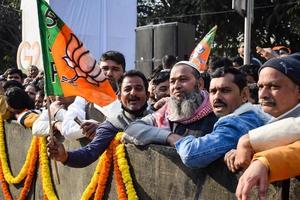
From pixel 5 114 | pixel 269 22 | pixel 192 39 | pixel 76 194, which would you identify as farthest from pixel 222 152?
pixel 269 22

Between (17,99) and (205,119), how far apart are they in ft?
10.2

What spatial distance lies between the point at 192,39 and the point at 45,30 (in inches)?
264

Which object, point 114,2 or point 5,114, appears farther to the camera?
point 114,2

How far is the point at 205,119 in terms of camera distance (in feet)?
13.1

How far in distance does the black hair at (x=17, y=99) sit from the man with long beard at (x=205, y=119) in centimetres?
261

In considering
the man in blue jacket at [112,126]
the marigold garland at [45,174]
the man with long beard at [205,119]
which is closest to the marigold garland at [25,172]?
the marigold garland at [45,174]

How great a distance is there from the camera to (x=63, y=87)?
4.48 meters

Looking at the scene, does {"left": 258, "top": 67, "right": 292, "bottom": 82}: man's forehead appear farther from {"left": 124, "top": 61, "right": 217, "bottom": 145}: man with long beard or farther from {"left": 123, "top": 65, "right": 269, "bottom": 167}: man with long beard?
{"left": 124, "top": 61, "right": 217, "bottom": 145}: man with long beard

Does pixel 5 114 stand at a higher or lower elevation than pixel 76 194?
higher

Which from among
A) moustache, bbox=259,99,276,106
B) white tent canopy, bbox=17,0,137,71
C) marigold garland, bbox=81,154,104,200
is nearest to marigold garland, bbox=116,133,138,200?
marigold garland, bbox=81,154,104,200

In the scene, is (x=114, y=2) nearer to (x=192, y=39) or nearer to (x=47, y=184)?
(x=192, y=39)

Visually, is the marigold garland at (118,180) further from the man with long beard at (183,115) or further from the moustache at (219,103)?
the moustache at (219,103)

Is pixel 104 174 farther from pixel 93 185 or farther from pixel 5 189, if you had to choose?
pixel 5 189

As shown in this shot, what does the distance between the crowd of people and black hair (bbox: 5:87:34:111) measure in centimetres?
1
